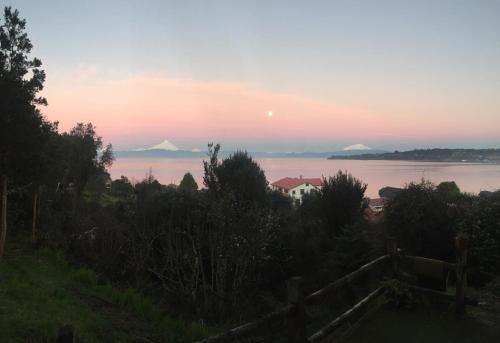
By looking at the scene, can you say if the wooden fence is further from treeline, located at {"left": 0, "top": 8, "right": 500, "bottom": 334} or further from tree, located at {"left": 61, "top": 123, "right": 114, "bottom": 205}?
tree, located at {"left": 61, "top": 123, "right": 114, "bottom": 205}

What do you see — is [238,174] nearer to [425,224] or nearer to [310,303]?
[425,224]

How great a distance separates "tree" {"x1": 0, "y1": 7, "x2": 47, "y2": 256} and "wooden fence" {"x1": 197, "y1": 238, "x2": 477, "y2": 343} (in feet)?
28.1

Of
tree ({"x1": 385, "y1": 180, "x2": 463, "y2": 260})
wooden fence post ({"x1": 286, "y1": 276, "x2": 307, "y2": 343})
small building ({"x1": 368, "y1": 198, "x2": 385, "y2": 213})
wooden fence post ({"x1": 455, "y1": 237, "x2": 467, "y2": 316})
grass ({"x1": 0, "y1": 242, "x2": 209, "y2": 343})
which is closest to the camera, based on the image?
wooden fence post ({"x1": 286, "y1": 276, "x2": 307, "y2": 343})

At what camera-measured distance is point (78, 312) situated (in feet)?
18.6

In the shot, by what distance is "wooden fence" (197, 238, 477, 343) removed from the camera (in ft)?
9.54

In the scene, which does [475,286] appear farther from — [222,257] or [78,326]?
[78,326]

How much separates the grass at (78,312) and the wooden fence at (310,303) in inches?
79.3

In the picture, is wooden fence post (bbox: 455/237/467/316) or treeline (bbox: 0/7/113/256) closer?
wooden fence post (bbox: 455/237/467/316)

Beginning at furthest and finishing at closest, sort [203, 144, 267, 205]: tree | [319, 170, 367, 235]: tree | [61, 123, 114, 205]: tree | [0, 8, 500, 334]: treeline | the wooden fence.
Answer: [61, 123, 114, 205]: tree, [203, 144, 267, 205]: tree, [319, 170, 367, 235]: tree, [0, 8, 500, 334]: treeline, the wooden fence

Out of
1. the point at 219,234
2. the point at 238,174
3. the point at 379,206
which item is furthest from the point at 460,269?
the point at 379,206

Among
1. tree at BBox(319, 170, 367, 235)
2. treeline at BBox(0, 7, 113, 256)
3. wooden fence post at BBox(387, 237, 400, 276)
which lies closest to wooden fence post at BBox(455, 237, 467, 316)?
wooden fence post at BBox(387, 237, 400, 276)

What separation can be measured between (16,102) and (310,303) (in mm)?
8774

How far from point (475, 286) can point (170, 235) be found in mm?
6377

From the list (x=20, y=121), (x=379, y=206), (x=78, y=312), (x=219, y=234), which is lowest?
(x=78, y=312)
